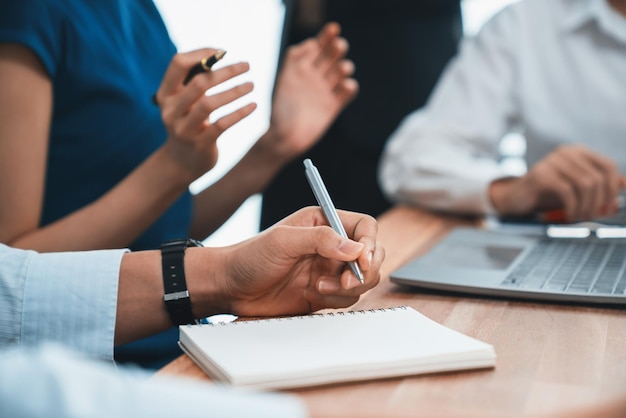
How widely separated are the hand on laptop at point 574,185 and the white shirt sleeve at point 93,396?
946 mm

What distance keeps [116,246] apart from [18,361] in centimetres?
68

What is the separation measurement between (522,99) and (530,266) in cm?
65

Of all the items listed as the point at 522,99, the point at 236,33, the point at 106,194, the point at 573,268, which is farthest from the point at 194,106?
the point at 236,33

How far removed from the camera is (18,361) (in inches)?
14.4

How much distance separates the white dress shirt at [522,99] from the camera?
1424 mm

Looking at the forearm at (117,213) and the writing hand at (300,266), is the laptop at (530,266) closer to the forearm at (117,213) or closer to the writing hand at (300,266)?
the writing hand at (300,266)

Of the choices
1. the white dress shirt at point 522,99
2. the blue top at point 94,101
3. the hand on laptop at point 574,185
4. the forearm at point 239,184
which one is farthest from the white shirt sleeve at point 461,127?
the blue top at point 94,101

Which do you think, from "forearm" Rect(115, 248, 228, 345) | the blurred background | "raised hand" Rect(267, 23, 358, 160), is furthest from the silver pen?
the blurred background

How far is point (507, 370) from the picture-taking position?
59 cm

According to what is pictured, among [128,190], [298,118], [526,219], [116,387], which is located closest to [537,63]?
[526,219]

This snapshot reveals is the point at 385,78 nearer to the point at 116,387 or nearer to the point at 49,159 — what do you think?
the point at 49,159

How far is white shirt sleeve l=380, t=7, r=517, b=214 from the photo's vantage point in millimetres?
1398

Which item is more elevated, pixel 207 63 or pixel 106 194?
pixel 207 63

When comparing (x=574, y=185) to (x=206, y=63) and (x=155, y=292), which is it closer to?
(x=206, y=63)
